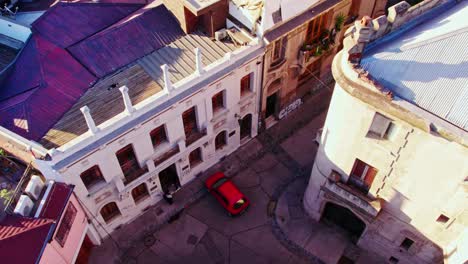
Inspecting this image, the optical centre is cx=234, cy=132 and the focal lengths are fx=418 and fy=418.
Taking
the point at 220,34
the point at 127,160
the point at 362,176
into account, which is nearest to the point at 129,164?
the point at 127,160

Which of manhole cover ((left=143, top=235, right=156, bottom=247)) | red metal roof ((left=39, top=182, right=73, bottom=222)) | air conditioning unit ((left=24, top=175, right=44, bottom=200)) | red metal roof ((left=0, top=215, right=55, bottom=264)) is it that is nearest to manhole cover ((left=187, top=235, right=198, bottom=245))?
manhole cover ((left=143, top=235, right=156, bottom=247))

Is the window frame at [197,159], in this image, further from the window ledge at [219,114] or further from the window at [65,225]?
the window at [65,225]

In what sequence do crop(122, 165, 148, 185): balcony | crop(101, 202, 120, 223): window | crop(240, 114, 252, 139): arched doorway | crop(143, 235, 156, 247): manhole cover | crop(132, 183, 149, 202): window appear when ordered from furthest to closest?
crop(240, 114, 252, 139): arched doorway → crop(143, 235, 156, 247): manhole cover → crop(132, 183, 149, 202): window → crop(101, 202, 120, 223): window → crop(122, 165, 148, 185): balcony

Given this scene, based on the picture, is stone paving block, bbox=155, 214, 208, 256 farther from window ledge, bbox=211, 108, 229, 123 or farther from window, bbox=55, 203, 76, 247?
window ledge, bbox=211, 108, 229, 123

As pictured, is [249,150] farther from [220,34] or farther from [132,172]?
[132,172]

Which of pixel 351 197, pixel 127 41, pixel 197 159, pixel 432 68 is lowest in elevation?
pixel 197 159
